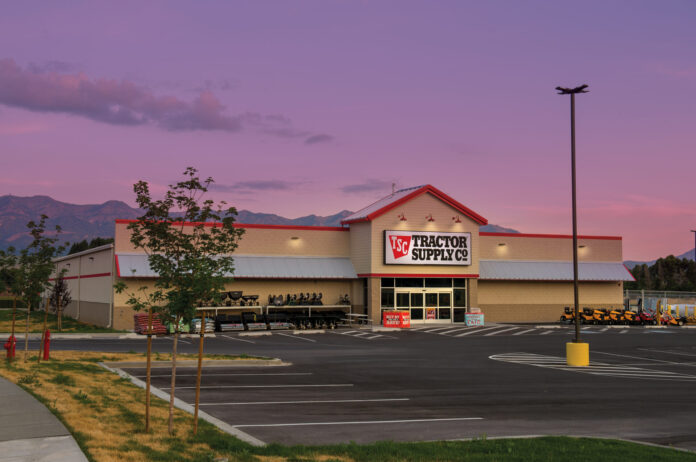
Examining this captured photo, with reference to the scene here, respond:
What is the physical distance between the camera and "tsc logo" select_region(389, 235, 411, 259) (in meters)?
50.1

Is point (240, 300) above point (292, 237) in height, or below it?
below

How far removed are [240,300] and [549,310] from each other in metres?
26.4

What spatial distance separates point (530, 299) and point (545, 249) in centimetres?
449

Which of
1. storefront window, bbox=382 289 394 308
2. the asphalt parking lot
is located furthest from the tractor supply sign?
the asphalt parking lot

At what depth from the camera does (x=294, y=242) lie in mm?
50312

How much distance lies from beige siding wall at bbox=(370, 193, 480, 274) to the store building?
73 mm

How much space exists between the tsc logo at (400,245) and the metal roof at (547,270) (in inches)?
290

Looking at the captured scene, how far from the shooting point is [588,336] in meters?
42.7

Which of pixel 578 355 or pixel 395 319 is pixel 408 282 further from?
pixel 578 355

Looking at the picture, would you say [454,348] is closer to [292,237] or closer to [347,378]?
[347,378]

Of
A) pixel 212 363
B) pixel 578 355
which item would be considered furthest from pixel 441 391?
pixel 578 355

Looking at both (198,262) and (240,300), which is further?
(240,300)

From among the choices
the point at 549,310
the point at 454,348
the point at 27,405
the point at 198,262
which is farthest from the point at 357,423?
the point at 549,310

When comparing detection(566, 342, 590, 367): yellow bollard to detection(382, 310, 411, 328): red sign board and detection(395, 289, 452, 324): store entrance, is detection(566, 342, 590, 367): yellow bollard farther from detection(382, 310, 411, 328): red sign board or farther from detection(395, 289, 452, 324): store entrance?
detection(395, 289, 452, 324): store entrance
